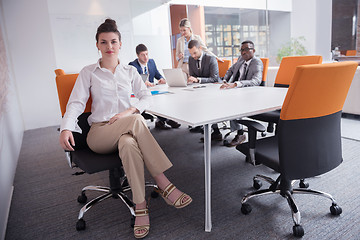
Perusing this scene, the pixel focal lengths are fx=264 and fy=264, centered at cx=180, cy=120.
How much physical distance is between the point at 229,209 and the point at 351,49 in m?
7.56

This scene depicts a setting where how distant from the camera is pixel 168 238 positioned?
66.2 inches

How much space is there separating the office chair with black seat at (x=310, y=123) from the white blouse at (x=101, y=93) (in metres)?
0.97

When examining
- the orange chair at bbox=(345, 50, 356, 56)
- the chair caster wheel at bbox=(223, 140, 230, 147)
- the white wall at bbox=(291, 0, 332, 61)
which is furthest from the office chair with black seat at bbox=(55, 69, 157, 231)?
the orange chair at bbox=(345, 50, 356, 56)

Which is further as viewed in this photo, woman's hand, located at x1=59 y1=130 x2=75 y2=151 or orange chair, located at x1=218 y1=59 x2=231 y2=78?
orange chair, located at x1=218 y1=59 x2=231 y2=78

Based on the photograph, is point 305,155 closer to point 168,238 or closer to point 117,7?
point 168,238

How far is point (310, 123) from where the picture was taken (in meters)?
1.50

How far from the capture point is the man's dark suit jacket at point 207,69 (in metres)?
3.73

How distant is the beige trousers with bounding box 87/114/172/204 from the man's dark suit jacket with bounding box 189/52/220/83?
6.77 feet

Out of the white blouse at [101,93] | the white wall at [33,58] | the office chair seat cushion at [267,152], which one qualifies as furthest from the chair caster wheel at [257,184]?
the white wall at [33,58]

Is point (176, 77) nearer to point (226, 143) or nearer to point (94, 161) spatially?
point (226, 143)

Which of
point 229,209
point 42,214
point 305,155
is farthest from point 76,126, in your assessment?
point 305,155

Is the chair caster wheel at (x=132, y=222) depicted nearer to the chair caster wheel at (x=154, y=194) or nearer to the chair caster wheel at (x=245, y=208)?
the chair caster wheel at (x=154, y=194)

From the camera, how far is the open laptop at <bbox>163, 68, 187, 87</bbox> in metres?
3.29

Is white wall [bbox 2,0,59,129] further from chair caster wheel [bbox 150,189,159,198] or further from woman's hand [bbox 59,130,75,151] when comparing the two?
woman's hand [bbox 59,130,75,151]
